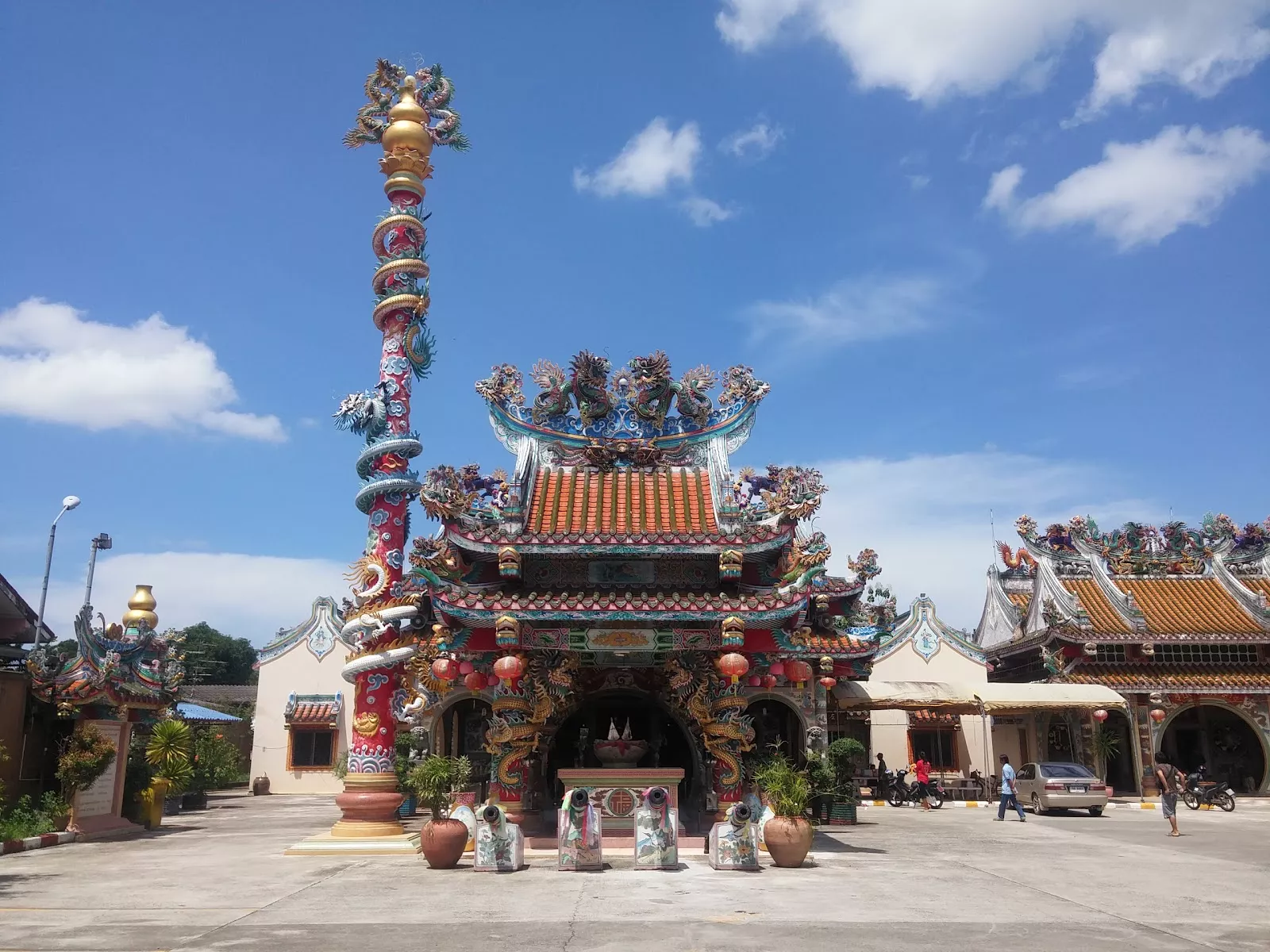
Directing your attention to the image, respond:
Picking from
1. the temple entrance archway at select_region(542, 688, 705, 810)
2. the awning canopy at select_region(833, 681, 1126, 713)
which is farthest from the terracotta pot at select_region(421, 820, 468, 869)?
the awning canopy at select_region(833, 681, 1126, 713)

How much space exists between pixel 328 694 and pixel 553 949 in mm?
32876

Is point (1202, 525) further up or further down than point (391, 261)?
further down

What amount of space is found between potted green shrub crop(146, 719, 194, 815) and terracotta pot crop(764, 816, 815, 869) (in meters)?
14.3

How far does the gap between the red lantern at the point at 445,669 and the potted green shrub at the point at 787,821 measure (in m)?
5.35

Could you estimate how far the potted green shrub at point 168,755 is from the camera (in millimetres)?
21094

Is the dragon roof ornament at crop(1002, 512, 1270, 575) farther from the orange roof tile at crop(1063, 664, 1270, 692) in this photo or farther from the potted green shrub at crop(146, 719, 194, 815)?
the potted green shrub at crop(146, 719, 194, 815)

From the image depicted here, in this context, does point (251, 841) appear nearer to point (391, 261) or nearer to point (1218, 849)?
point (391, 261)

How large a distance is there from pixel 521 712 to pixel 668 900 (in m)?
5.36

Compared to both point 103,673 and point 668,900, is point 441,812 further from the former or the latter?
point 103,673

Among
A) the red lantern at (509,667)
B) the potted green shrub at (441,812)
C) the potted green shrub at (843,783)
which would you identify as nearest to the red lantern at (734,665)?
the red lantern at (509,667)

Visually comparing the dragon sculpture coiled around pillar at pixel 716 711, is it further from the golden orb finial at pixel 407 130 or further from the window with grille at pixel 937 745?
the window with grille at pixel 937 745

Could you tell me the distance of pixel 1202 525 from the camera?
117 ft

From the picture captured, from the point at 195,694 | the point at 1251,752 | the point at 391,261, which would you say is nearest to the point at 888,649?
the point at 1251,752

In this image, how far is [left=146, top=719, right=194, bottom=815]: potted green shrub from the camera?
21094 mm
